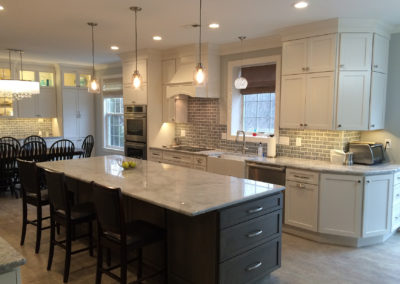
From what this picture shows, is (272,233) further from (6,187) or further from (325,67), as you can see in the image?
(6,187)

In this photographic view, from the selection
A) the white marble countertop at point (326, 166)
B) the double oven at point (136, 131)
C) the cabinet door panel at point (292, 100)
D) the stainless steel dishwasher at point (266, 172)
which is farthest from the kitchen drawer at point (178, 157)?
the cabinet door panel at point (292, 100)

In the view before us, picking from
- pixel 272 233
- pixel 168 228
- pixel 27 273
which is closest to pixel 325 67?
pixel 272 233

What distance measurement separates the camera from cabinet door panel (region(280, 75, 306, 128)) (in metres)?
4.23

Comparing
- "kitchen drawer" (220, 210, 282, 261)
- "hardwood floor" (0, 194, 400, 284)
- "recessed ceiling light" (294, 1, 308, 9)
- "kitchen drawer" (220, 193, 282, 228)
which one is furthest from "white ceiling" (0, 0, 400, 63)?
"hardwood floor" (0, 194, 400, 284)

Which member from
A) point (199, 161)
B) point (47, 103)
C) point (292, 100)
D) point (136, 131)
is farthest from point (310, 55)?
point (47, 103)

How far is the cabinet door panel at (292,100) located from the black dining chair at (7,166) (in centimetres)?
454

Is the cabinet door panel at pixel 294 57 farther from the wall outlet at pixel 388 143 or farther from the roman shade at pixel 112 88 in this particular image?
the roman shade at pixel 112 88

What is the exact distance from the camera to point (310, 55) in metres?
4.09

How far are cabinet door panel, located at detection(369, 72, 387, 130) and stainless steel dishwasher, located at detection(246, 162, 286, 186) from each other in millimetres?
1227

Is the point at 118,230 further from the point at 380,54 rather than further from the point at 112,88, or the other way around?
the point at 112,88

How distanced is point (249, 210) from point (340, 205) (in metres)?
1.74

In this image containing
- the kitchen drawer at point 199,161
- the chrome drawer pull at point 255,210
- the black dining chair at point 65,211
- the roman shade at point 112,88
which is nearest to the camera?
the chrome drawer pull at point 255,210

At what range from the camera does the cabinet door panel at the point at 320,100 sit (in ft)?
13.0

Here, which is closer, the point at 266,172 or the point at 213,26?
the point at 213,26
